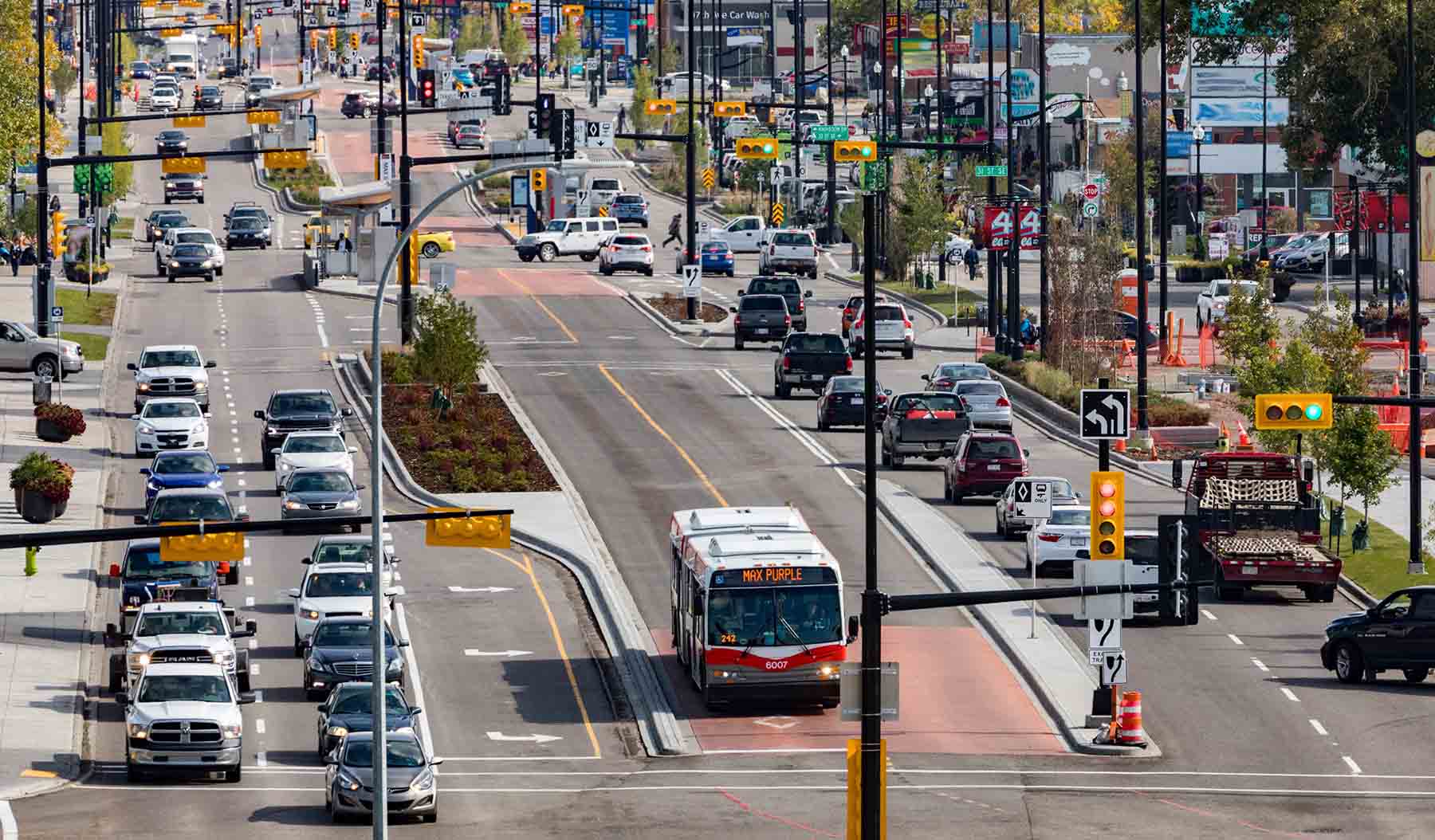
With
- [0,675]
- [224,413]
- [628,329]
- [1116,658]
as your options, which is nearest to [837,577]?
[1116,658]

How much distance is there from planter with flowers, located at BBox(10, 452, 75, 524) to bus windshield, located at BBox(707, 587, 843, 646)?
804 inches

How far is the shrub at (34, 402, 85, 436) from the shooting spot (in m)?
63.6

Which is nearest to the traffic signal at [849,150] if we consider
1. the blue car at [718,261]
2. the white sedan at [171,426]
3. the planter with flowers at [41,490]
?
the blue car at [718,261]

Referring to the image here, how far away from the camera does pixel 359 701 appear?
37.1 meters

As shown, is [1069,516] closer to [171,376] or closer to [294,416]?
[294,416]

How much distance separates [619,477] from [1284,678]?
21435mm

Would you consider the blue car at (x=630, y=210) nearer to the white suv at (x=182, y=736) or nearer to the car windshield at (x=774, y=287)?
the car windshield at (x=774, y=287)

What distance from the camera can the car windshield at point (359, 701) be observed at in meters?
36.7

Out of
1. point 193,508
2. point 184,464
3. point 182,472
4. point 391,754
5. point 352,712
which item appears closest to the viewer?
point 391,754

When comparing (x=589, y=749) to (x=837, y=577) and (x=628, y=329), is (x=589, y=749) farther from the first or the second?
(x=628, y=329)

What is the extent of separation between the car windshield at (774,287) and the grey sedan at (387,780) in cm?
5240

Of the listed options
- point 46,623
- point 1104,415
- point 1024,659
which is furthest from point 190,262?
point 1104,415

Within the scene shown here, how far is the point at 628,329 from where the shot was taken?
8606 cm

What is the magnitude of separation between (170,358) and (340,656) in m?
29.4
